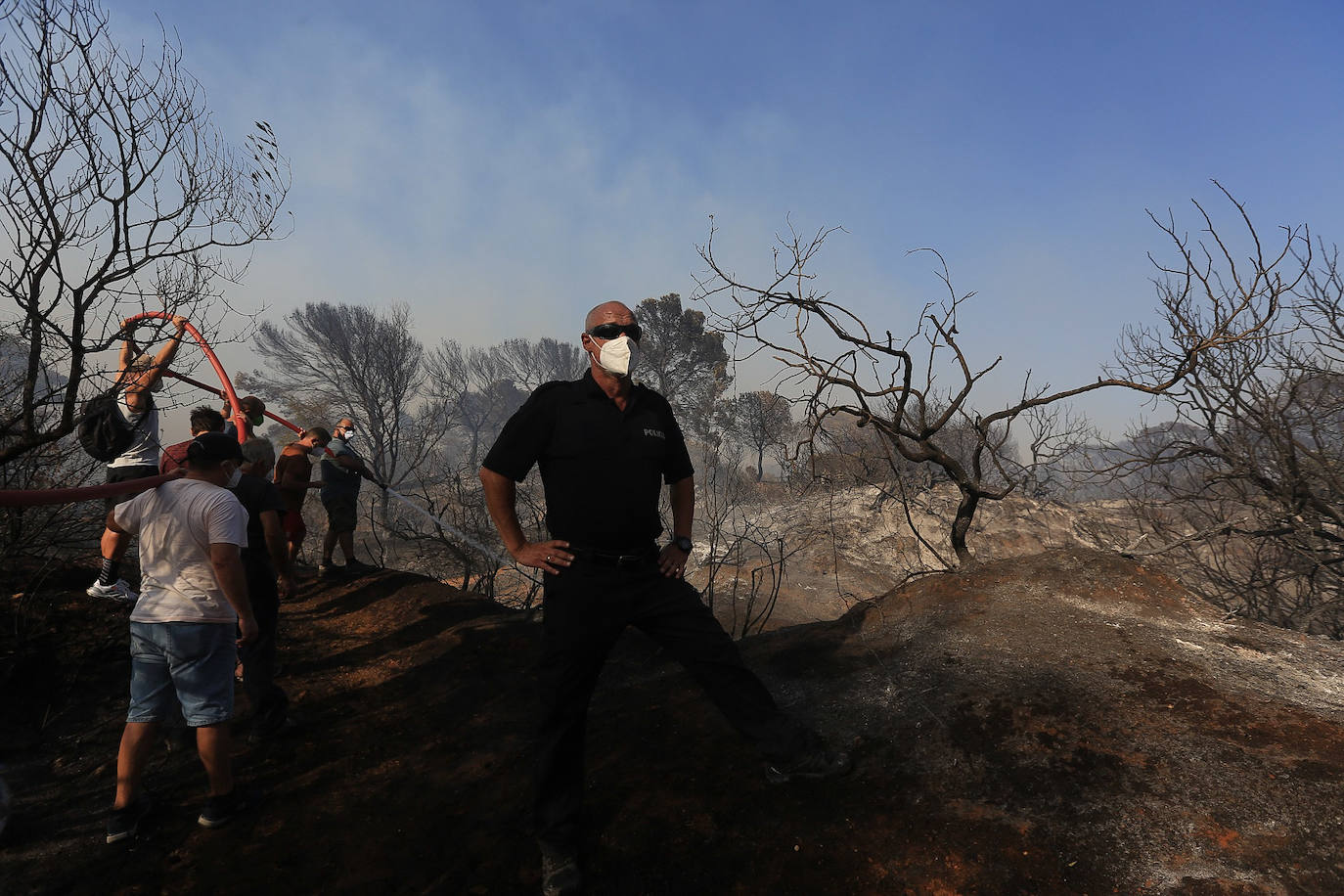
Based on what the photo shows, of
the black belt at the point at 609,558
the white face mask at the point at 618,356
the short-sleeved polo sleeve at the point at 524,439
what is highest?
the white face mask at the point at 618,356

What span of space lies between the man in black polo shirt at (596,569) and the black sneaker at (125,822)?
1.69m

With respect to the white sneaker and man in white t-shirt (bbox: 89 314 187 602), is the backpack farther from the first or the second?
the white sneaker

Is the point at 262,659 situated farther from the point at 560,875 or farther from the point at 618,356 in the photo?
the point at 618,356

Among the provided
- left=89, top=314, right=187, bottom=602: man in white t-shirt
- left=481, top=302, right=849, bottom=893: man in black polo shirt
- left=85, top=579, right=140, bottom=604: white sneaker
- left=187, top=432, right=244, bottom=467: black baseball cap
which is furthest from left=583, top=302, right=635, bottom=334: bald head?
left=85, top=579, right=140, bottom=604: white sneaker

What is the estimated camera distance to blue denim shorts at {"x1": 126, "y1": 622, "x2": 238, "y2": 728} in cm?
237

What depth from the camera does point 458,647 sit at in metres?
4.38

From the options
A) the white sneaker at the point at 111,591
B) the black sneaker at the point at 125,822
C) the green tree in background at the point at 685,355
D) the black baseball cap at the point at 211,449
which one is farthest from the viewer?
the green tree in background at the point at 685,355

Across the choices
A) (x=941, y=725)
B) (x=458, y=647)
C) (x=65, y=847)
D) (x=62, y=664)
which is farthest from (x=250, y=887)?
(x=62, y=664)

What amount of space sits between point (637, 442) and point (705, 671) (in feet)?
2.84

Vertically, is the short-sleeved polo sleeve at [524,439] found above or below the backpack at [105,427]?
below

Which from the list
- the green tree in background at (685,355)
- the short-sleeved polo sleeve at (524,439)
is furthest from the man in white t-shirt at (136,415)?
the green tree in background at (685,355)

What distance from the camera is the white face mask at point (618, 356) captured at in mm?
2193

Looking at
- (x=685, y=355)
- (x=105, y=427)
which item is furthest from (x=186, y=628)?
(x=685, y=355)

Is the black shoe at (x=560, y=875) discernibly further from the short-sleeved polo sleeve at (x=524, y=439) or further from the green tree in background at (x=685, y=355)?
the green tree in background at (x=685, y=355)
